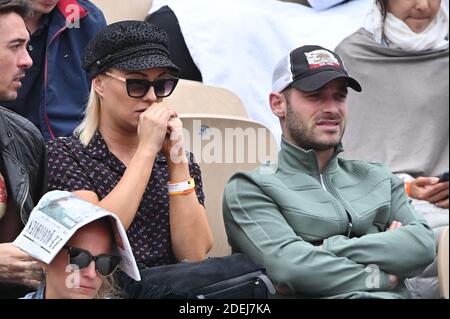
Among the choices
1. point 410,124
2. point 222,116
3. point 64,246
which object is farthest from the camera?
point 410,124

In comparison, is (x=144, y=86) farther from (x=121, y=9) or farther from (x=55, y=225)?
(x=121, y=9)

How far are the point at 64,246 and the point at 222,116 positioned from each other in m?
1.34

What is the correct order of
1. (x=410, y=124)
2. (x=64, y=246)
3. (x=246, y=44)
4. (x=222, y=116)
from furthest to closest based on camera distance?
1. (x=246, y=44)
2. (x=410, y=124)
3. (x=222, y=116)
4. (x=64, y=246)

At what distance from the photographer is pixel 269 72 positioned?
4.90 m

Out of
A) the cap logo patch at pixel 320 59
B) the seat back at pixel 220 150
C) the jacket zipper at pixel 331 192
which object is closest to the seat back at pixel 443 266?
the jacket zipper at pixel 331 192

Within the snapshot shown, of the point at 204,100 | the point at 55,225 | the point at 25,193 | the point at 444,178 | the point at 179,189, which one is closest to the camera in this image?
the point at 55,225

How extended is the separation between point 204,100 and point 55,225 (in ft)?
5.42

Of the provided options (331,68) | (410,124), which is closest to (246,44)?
(410,124)

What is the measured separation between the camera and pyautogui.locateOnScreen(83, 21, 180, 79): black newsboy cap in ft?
11.1

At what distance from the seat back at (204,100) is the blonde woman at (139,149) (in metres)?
0.62

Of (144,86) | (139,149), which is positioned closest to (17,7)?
(144,86)

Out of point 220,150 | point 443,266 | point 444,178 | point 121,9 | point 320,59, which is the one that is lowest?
point 443,266

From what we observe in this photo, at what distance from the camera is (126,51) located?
11.2 feet

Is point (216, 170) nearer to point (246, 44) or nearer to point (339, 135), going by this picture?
point (339, 135)
